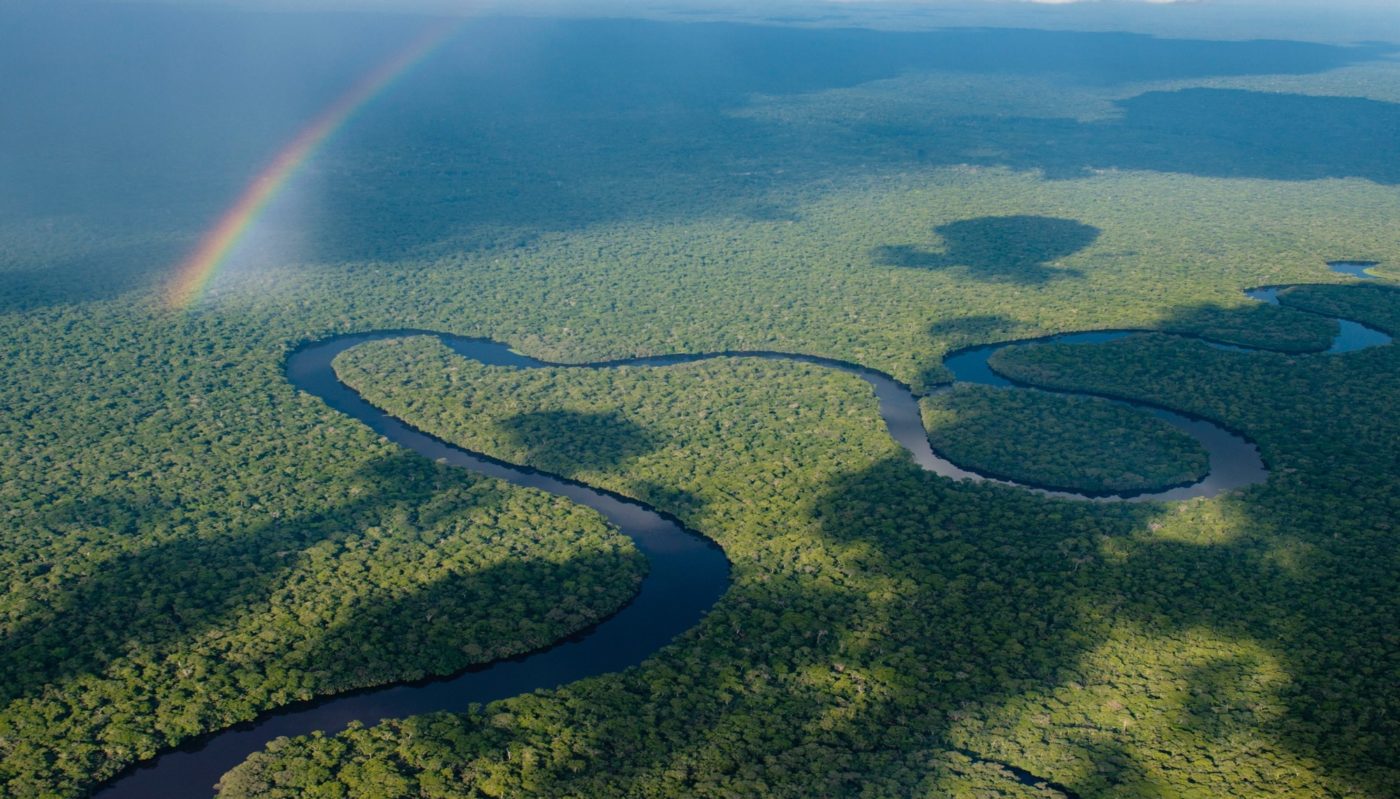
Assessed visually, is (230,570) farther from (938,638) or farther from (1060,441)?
(1060,441)

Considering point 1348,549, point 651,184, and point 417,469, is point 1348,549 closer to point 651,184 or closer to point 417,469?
point 417,469

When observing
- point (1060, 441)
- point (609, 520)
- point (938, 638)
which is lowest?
point (609, 520)

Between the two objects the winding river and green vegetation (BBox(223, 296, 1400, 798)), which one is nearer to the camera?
green vegetation (BBox(223, 296, 1400, 798))

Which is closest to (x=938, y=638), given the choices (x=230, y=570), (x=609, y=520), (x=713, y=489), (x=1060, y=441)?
(x=713, y=489)

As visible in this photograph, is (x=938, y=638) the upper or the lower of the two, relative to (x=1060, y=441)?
lower

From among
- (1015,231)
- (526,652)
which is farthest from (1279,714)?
(1015,231)

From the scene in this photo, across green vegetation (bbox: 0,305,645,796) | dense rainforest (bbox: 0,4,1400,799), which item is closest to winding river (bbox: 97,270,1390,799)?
green vegetation (bbox: 0,305,645,796)

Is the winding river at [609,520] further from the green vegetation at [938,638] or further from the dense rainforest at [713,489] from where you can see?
the green vegetation at [938,638]

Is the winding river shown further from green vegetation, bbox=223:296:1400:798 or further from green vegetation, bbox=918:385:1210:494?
green vegetation, bbox=223:296:1400:798
